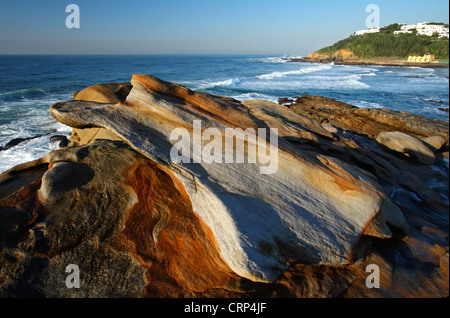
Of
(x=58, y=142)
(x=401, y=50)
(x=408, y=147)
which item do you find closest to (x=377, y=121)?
(x=408, y=147)

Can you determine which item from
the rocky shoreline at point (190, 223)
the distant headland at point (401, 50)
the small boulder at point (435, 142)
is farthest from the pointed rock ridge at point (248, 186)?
the distant headland at point (401, 50)

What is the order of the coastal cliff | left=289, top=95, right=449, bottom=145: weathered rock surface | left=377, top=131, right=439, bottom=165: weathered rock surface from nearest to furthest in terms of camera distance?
left=377, top=131, right=439, bottom=165: weathered rock surface, left=289, top=95, right=449, bottom=145: weathered rock surface, the coastal cliff

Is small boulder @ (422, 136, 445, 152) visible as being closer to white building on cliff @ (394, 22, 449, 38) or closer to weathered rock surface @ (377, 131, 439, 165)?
weathered rock surface @ (377, 131, 439, 165)

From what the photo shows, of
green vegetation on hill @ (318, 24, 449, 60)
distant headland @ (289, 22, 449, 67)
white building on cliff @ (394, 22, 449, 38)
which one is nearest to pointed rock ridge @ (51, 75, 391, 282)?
distant headland @ (289, 22, 449, 67)
